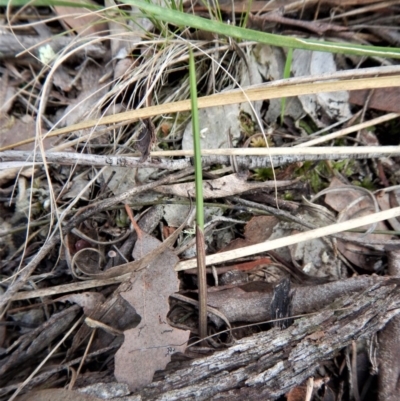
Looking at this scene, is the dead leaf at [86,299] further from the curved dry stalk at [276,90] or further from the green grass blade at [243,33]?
the green grass blade at [243,33]

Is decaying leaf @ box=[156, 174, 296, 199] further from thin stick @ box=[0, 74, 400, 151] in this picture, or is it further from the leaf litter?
thin stick @ box=[0, 74, 400, 151]

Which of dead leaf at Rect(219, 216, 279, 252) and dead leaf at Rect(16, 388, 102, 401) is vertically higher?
dead leaf at Rect(219, 216, 279, 252)

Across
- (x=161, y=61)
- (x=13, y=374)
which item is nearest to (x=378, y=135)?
(x=161, y=61)

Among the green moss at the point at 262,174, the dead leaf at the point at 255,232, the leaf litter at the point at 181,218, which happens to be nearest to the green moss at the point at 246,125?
the leaf litter at the point at 181,218

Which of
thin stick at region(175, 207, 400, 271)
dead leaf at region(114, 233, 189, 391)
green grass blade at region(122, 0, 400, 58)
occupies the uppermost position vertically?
green grass blade at region(122, 0, 400, 58)

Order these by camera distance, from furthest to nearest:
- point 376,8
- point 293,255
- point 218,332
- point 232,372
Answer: point 376,8 < point 293,255 < point 218,332 < point 232,372

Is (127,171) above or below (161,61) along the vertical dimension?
below

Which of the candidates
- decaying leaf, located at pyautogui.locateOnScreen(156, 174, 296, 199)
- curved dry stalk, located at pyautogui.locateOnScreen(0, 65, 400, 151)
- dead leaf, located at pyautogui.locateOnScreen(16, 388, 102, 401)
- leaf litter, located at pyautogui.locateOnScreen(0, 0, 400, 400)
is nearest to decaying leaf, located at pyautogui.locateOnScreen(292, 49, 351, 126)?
leaf litter, located at pyautogui.locateOnScreen(0, 0, 400, 400)

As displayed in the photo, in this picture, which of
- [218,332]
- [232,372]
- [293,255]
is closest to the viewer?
[232,372]

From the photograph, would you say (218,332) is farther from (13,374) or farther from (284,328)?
(13,374)
